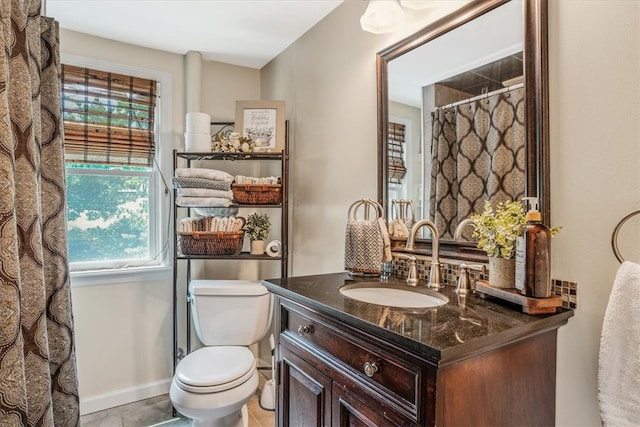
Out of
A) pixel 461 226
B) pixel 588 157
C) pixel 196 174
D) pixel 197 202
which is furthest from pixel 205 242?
pixel 588 157

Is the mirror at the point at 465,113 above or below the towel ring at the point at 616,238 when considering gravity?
above

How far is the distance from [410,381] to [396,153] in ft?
3.39

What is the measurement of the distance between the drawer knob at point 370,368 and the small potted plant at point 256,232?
1499 mm

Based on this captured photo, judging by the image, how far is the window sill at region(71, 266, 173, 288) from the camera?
2204 millimetres

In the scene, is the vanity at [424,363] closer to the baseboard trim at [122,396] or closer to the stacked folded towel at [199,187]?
the stacked folded towel at [199,187]

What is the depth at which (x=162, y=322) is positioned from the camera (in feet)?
8.18

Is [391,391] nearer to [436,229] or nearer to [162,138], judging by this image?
Answer: [436,229]

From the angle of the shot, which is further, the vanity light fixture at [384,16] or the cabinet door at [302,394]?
the vanity light fixture at [384,16]

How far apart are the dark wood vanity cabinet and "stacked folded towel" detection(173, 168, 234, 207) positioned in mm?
1136

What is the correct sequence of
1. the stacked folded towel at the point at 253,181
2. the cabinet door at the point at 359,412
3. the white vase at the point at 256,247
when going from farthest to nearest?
the white vase at the point at 256,247 → the stacked folded towel at the point at 253,181 → the cabinet door at the point at 359,412

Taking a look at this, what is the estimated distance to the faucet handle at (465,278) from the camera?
47.4 inches

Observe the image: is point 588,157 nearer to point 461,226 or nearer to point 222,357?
point 461,226

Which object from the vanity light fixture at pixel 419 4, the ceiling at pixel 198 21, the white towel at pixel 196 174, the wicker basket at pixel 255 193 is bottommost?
the wicker basket at pixel 255 193

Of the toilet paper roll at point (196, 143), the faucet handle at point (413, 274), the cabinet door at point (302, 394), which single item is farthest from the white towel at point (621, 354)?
the toilet paper roll at point (196, 143)
